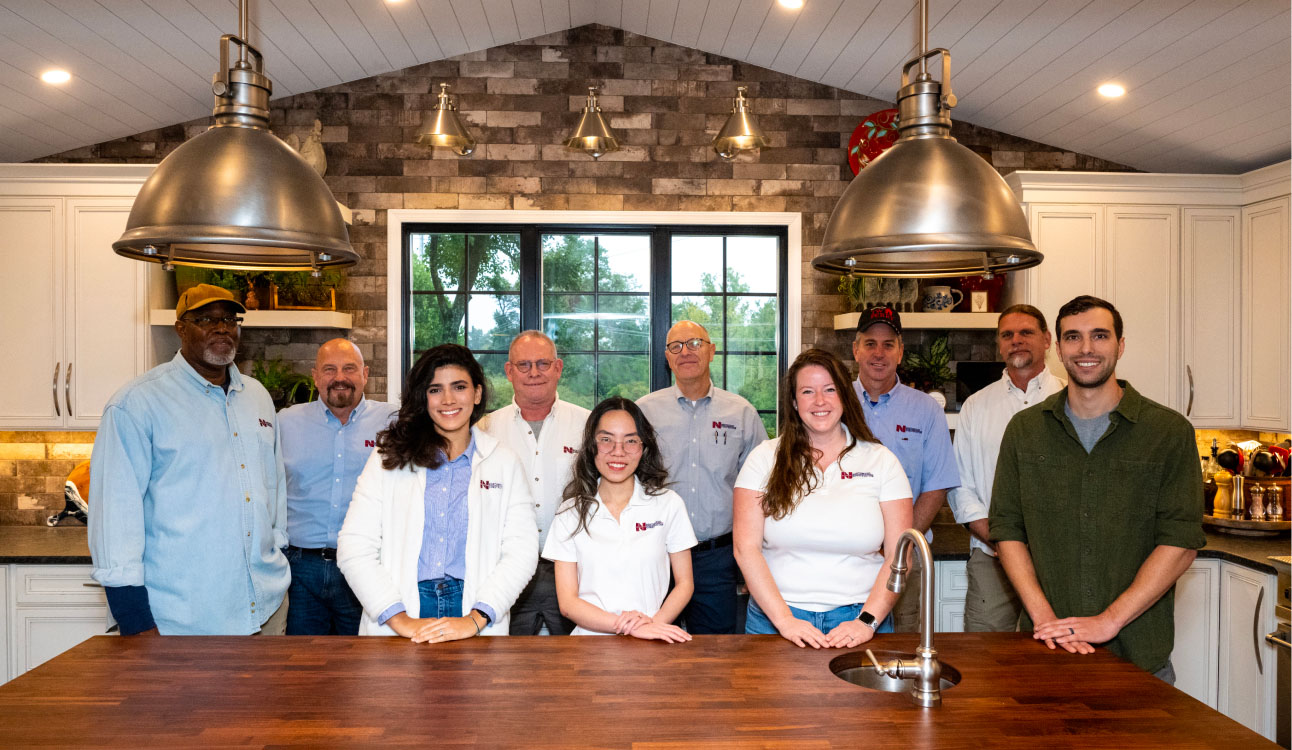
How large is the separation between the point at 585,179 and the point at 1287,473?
3397 millimetres

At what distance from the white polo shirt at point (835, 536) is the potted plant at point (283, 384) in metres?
2.58

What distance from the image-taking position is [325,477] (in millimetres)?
3297

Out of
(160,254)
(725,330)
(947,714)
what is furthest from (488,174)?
(947,714)

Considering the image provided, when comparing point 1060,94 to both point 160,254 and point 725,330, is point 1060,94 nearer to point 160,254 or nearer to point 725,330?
point 725,330

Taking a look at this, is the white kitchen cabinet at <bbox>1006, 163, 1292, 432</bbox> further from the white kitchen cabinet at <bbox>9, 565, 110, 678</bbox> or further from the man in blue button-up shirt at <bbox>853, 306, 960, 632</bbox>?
the white kitchen cabinet at <bbox>9, 565, 110, 678</bbox>

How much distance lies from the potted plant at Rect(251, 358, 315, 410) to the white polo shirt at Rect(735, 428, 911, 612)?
2.58 meters

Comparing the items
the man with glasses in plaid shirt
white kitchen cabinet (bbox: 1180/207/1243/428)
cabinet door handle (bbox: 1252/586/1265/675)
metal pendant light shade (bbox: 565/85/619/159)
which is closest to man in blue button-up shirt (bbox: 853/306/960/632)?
the man with glasses in plaid shirt

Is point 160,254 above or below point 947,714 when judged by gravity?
above

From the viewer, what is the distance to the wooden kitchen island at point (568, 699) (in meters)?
1.63

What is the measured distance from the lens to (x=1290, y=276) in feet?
12.5

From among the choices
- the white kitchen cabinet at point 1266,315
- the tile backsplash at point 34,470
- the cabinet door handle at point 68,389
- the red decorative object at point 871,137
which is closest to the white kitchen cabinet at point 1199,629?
the white kitchen cabinet at point 1266,315

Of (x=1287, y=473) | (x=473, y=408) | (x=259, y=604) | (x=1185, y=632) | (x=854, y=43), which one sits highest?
(x=854, y=43)

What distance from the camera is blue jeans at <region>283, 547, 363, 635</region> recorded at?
321cm

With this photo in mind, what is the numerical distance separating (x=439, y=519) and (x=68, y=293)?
259 centimetres
